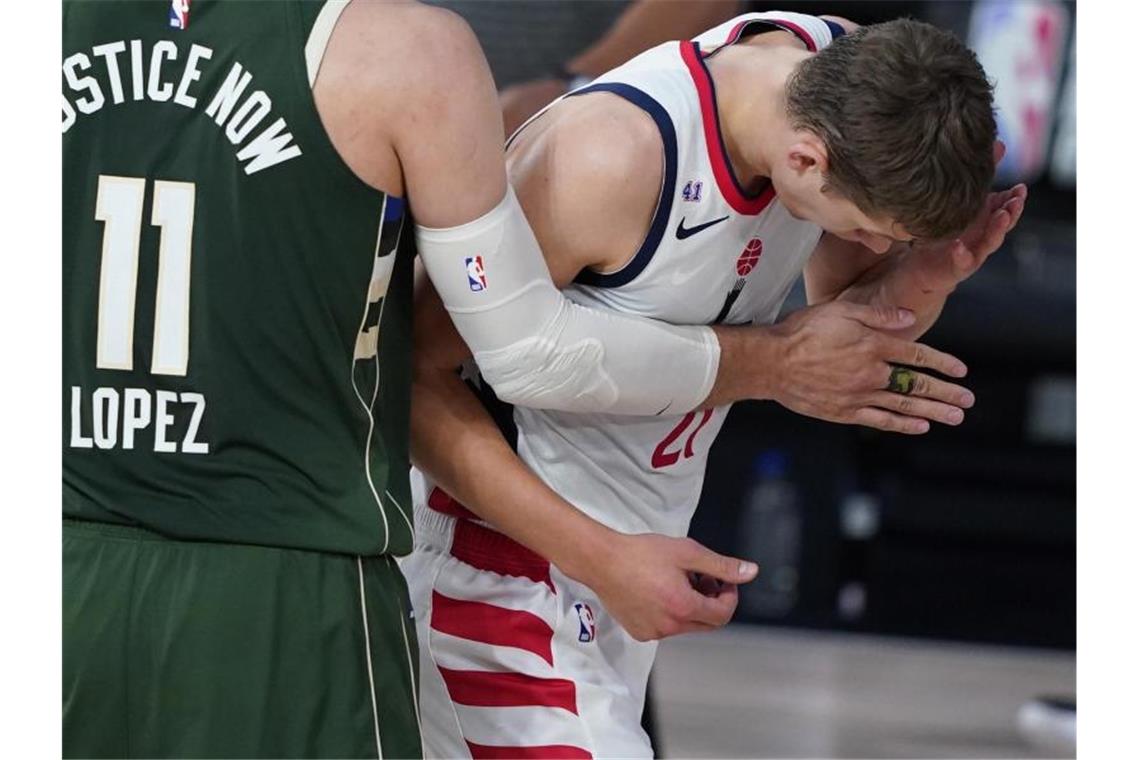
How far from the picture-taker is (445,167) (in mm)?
1913

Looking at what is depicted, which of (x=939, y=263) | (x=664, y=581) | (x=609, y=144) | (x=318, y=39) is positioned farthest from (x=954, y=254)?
(x=318, y=39)

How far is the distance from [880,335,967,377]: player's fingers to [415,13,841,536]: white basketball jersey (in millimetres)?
217

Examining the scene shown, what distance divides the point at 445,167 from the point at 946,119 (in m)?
0.71

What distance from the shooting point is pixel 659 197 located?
7.47 feet

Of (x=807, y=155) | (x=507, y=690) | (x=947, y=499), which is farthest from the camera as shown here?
(x=947, y=499)

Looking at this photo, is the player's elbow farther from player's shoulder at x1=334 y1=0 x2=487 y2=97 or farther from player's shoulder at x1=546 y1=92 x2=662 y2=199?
player's shoulder at x1=334 y1=0 x2=487 y2=97

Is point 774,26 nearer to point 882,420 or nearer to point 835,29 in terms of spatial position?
point 835,29

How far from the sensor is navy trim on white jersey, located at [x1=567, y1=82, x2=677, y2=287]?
7.46 feet

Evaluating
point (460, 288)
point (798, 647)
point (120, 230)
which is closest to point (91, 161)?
point (120, 230)

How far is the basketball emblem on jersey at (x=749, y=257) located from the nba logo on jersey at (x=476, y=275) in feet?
1.71

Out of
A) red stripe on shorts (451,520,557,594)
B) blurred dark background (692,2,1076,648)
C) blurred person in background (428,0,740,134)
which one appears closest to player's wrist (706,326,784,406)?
Answer: red stripe on shorts (451,520,557,594)

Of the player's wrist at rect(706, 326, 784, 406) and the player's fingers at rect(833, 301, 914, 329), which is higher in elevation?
the player's fingers at rect(833, 301, 914, 329)

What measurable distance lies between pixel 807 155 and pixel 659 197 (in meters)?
0.22

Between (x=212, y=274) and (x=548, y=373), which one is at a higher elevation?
(x=212, y=274)
